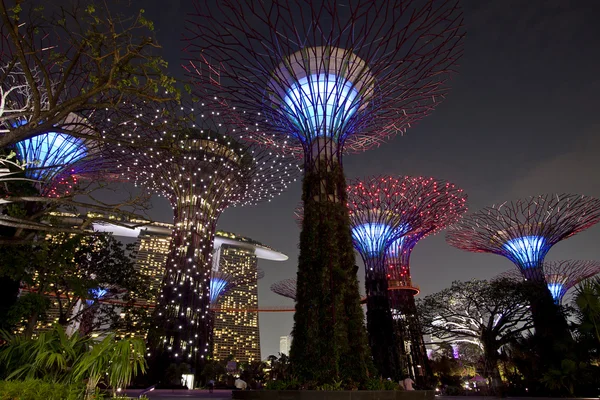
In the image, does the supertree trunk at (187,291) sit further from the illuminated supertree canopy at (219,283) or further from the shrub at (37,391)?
the shrub at (37,391)

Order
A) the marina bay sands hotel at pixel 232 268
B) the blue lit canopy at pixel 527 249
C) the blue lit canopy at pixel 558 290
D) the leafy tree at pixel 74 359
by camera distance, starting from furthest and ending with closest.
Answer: the marina bay sands hotel at pixel 232 268
the blue lit canopy at pixel 558 290
the blue lit canopy at pixel 527 249
the leafy tree at pixel 74 359

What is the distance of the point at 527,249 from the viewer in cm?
3072

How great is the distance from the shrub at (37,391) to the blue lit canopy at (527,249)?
32.8 m

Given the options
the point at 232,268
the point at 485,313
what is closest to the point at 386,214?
the point at 485,313

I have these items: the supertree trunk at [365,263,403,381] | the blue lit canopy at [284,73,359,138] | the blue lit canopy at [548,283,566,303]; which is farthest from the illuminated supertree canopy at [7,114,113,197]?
the blue lit canopy at [548,283,566,303]

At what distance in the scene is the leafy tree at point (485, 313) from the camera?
2784 cm

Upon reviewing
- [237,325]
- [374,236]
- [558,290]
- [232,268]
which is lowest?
[558,290]

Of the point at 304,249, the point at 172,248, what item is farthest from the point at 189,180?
the point at 304,249

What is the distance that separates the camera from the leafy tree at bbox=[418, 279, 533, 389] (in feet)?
91.4

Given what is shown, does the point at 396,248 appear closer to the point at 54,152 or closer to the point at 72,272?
the point at 72,272

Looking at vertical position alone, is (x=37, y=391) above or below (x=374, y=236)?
below

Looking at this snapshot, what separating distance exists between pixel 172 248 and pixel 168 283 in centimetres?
257

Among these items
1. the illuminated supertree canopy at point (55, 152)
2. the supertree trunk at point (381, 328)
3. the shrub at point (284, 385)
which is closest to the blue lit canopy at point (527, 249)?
the supertree trunk at point (381, 328)

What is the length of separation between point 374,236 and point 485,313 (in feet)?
34.5
